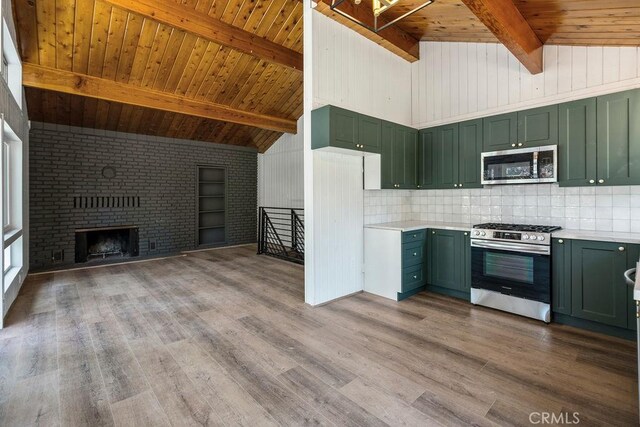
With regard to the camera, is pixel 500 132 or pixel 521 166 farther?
pixel 500 132

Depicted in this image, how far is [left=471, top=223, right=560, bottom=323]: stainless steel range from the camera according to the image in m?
3.11

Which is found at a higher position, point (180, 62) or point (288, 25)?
point (288, 25)

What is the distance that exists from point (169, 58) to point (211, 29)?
44.7 inches

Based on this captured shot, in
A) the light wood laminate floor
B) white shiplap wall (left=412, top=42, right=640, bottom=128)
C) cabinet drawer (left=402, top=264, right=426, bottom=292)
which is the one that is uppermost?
white shiplap wall (left=412, top=42, right=640, bottom=128)

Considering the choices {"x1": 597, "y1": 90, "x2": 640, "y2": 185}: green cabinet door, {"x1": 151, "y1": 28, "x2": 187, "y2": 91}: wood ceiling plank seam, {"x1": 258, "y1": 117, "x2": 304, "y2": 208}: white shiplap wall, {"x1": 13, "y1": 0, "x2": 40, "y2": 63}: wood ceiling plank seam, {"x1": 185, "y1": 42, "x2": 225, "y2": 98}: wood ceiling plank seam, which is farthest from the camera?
{"x1": 258, "y1": 117, "x2": 304, "y2": 208}: white shiplap wall

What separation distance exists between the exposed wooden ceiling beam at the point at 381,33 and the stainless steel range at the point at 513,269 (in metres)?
2.86

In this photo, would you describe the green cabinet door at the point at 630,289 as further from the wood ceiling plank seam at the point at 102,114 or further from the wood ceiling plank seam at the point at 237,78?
the wood ceiling plank seam at the point at 102,114

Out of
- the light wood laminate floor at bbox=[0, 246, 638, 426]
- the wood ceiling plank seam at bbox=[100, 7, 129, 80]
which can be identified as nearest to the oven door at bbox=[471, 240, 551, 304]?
the light wood laminate floor at bbox=[0, 246, 638, 426]

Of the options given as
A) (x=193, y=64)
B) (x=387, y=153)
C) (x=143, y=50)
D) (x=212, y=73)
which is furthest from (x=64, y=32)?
(x=387, y=153)

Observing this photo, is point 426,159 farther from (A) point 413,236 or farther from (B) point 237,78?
(B) point 237,78

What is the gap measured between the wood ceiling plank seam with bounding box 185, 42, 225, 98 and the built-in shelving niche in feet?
8.46

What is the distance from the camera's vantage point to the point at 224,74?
5.60 metres

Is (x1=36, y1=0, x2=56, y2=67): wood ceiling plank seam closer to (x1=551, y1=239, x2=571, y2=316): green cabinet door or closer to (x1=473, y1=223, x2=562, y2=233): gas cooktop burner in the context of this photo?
(x1=473, y1=223, x2=562, y2=233): gas cooktop burner
